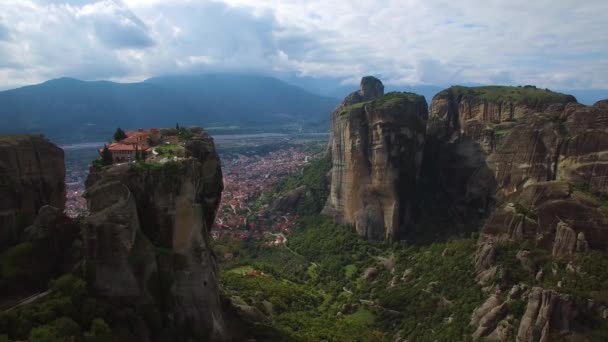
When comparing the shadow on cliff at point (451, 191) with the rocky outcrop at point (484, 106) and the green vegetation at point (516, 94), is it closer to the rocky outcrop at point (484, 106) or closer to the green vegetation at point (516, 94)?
the rocky outcrop at point (484, 106)

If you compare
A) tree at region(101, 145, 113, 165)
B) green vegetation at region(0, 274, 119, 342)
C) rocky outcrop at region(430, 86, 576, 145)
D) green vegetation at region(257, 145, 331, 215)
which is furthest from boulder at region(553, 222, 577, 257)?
green vegetation at region(257, 145, 331, 215)

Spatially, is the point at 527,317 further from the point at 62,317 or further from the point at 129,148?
the point at 129,148

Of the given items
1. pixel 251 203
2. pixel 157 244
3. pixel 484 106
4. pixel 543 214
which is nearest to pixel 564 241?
pixel 543 214

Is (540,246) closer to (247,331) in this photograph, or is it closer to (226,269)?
(247,331)

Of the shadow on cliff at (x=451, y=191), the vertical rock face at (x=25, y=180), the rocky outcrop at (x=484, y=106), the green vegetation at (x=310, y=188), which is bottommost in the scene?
the green vegetation at (x=310, y=188)

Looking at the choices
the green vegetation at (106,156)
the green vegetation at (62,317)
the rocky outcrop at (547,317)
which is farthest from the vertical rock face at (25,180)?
the rocky outcrop at (547,317)

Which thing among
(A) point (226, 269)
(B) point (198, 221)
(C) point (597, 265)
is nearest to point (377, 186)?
(A) point (226, 269)
